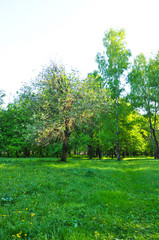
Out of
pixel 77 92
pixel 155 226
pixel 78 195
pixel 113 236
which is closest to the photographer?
pixel 113 236

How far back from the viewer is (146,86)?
123ft

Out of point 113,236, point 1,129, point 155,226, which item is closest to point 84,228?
point 113,236

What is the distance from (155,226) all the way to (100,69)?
34983mm

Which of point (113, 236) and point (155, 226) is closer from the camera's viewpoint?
point (113, 236)

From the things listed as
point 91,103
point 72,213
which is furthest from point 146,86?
point 72,213

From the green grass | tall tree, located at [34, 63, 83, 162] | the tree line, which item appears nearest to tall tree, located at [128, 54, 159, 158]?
the tree line

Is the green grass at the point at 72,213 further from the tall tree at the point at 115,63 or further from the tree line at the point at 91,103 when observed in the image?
the tall tree at the point at 115,63

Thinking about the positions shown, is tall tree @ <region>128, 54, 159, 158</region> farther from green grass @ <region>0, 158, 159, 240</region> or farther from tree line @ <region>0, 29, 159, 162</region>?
green grass @ <region>0, 158, 159, 240</region>

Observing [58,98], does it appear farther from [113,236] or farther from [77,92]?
[113,236]

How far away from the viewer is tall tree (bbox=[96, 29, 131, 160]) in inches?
1366

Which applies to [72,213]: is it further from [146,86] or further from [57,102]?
[146,86]

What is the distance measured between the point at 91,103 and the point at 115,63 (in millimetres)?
17832

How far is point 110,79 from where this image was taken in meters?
35.6

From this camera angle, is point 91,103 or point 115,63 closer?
point 91,103
